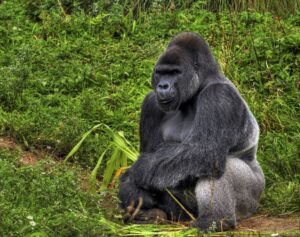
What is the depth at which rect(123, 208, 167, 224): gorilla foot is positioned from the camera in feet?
19.4

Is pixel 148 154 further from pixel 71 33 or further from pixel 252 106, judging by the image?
pixel 71 33

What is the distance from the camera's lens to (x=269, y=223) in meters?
5.98

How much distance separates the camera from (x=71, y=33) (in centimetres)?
938

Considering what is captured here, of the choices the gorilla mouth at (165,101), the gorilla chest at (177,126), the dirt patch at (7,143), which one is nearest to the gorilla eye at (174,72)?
the gorilla mouth at (165,101)

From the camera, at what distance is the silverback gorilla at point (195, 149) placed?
5.70 metres

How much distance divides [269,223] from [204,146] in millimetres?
720

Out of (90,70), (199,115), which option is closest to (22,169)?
(199,115)

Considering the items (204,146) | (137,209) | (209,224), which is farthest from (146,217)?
(204,146)

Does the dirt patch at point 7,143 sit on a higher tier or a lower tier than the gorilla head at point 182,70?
lower

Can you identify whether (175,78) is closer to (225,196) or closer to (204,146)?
(204,146)

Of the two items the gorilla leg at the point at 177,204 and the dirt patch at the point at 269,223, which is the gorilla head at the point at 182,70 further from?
the dirt patch at the point at 269,223

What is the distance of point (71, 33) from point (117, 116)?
5.71ft

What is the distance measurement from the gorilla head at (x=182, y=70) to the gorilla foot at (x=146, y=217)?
2.22ft

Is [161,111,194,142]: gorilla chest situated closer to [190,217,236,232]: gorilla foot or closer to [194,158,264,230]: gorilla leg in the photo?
[194,158,264,230]: gorilla leg
